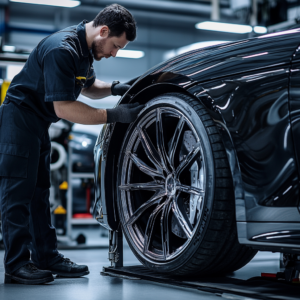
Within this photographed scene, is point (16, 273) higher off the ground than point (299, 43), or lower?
lower

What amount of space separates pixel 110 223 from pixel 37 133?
57 centimetres

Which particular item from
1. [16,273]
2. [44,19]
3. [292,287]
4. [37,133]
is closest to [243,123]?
[292,287]

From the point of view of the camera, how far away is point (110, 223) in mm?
2309

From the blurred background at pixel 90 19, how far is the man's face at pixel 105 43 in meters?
3.24

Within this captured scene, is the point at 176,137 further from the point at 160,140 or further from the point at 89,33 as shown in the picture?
the point at 89,33

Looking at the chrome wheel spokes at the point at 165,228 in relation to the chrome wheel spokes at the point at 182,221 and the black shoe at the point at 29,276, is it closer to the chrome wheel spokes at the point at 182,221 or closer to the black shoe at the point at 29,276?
the chrome wheel spokes at the point at 182,221

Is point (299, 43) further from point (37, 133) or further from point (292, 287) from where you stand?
point (37, 133)

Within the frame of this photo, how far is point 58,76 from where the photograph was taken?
80.9 inches

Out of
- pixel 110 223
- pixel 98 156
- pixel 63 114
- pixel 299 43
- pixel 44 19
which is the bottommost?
pixel 110 223

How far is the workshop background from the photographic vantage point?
5586 mm

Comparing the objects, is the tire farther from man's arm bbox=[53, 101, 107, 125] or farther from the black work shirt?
the black work shirt

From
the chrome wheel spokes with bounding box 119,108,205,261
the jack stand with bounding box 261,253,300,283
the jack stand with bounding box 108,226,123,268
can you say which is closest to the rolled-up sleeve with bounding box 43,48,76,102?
the chrome wheel spokes with bounding box 119,108,205,261

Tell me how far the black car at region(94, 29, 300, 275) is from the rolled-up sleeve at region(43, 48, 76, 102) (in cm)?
34

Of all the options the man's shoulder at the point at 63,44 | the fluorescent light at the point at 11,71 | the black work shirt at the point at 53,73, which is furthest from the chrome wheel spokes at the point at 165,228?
the fluorescent light at the point at 11,71
